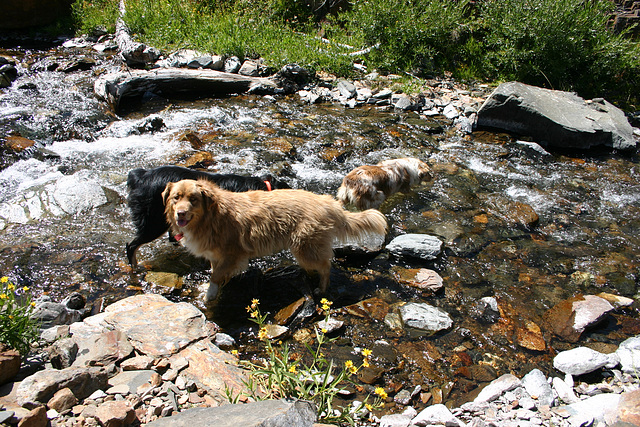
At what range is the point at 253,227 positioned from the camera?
4820mm

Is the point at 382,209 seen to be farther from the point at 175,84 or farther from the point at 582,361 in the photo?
the point at 175,84

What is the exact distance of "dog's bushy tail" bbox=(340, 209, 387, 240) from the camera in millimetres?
5184

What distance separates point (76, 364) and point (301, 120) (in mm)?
8276

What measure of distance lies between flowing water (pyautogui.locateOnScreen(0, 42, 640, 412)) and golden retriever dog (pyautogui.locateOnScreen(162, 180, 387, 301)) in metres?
0.52

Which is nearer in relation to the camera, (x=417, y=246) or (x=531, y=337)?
(x=531, y=337)

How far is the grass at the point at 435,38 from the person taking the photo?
12.3 m

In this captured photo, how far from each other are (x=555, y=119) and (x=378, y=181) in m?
6.13

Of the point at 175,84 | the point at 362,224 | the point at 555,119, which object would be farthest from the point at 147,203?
the point at 555,119

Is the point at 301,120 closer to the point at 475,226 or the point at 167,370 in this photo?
the point at 475,226

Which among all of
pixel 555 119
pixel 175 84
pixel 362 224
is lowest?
pixel 362 224

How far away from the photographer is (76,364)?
123 inches

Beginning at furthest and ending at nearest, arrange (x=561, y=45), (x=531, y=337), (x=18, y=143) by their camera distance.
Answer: (x=561, y=45) < (x=18, y=143) < (x=531, y=337)

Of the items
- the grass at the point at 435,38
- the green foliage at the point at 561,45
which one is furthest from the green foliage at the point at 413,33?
the green foliage at the point at 561,45

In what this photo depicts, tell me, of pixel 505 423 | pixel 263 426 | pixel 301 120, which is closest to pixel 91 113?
pixel 301 120
